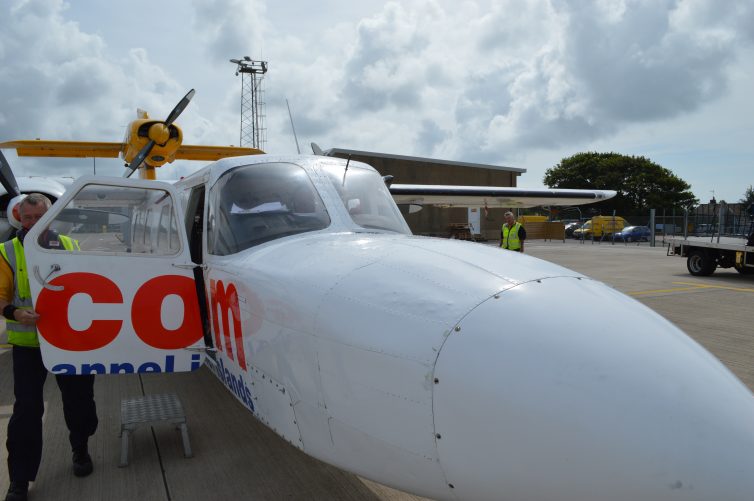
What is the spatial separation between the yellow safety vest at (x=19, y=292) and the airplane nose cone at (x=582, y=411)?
2793mm

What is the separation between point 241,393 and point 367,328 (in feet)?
4.48

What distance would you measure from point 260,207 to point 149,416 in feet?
6.12

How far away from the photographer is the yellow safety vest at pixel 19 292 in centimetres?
315

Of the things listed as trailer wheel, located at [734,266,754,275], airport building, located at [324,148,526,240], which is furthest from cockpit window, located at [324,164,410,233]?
airport building, located at [324,148,526,240]

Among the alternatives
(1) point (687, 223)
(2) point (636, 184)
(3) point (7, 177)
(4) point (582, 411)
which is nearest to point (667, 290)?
(4) point (582, 411)

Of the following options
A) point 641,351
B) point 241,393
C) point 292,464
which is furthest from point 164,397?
point 641,351

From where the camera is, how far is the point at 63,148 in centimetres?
1185

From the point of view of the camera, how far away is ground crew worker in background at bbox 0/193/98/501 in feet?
10.1

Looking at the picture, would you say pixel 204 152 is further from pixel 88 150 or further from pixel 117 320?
pixel 117 320

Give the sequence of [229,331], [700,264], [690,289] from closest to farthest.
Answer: [229,331], [690,289], [700,264]

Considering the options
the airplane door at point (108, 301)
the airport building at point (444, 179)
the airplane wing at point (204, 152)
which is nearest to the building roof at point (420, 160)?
the airport building at point (444, 179)

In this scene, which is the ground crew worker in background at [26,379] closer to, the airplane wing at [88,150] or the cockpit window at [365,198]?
the cockpit window at [365,198]

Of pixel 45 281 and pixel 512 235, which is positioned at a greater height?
pixel 512 235

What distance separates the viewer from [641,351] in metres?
1.68
